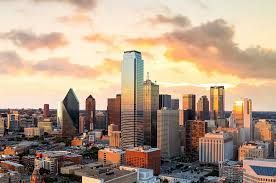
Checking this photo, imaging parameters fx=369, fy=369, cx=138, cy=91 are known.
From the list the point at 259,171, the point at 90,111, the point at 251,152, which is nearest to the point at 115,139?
the point at 251,152

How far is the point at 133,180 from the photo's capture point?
105ft

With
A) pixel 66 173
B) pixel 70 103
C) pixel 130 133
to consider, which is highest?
pixel 70 103

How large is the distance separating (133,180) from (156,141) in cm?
2794

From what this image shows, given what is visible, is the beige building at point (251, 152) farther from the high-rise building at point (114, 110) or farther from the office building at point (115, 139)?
the high-rise building at point (114, 110)

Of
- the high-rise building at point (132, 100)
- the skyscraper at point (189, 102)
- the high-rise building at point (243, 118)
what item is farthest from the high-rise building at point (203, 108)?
the high-rise building at point (132, 100)

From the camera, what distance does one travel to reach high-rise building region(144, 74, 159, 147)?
59.8 m

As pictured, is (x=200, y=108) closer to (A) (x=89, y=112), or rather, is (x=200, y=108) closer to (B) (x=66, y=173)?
(A) (x=89, y=112)

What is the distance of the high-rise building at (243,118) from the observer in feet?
214

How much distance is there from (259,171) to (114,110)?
58.5m

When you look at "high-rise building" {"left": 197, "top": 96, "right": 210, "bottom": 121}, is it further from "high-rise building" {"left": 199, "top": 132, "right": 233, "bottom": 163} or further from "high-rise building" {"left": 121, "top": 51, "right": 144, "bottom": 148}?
"high-rise building" {"left": 199, "top": 132, "right": 233, "bottom": 163}

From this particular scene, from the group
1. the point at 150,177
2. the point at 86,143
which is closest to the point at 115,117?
the point at 86,143

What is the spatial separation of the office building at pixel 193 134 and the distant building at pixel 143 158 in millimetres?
18095

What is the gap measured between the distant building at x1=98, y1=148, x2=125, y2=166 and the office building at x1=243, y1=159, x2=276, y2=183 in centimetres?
1818

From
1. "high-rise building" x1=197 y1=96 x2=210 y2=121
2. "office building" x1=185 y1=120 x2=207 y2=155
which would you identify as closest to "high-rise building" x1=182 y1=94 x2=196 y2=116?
"high-rise building" x1=197 y1=96 x2=210 y2=121
